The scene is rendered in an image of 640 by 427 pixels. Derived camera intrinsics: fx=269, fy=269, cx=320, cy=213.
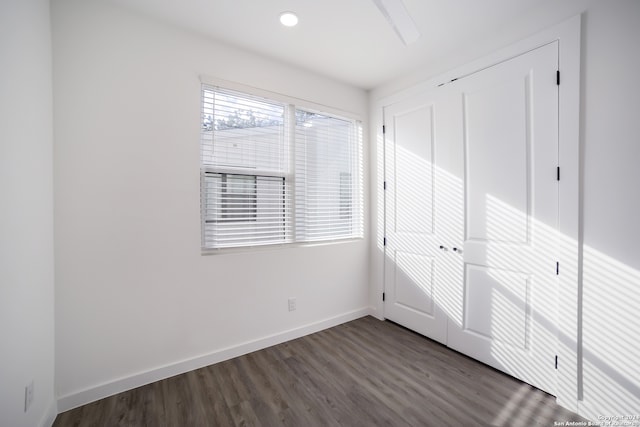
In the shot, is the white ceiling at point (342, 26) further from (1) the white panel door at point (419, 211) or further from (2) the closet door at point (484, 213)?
(1) the white panel door at point (419, 211)

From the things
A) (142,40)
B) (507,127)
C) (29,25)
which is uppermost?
(142,40)

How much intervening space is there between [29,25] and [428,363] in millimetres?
3431

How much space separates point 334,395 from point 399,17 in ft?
7.32

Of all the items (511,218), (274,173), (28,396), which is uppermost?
(274,173)

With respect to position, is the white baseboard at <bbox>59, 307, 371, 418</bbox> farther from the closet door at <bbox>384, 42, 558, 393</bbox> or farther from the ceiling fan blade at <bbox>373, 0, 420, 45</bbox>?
the ceiling fan blade at <bbox>373, 0, 420, 45</bbox>

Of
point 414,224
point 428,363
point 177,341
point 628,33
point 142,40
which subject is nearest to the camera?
point 628,33

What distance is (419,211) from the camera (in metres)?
2.73

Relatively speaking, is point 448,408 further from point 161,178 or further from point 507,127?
point 161,178

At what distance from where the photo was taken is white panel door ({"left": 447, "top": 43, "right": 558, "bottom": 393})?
6.15 feet

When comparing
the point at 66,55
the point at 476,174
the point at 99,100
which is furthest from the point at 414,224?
the point at 66,55

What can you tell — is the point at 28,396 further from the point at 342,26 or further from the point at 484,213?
the point at 484,213

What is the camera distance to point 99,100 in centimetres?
183

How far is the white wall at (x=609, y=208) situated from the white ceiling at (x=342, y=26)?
1.55 feet

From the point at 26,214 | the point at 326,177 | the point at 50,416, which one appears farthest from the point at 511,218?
the point at 50,416
